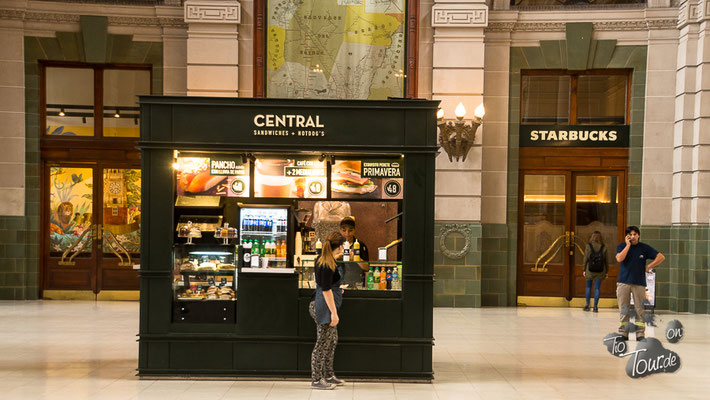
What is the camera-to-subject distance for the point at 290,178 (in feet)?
29.1

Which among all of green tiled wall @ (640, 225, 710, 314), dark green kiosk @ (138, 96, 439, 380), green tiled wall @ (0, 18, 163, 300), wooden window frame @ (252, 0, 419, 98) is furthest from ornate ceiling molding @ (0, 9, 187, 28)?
green tiled wall @ (640, 225, 710, 314)

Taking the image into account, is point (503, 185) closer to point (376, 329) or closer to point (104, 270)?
Result: point (376, 329)

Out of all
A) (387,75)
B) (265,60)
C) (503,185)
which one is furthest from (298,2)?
(503,185)

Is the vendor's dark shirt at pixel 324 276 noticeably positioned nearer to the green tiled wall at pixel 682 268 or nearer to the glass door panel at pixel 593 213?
the glass door panel at pixel 593 213

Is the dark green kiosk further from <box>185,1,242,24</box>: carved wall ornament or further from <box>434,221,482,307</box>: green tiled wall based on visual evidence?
<box>185,1,242,24</box>: carved wall ornament

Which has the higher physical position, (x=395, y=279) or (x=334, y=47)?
(x=334, y=47)

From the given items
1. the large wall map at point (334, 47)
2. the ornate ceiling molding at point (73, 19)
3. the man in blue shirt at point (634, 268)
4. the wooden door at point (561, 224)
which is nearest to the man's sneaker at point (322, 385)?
the man in blue shirt at point (634, 268)

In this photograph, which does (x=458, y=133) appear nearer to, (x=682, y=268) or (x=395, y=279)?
(x=682, y=268)

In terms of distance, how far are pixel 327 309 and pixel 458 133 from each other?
7863 mm

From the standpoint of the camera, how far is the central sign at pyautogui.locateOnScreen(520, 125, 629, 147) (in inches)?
597

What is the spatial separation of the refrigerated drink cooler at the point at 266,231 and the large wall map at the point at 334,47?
6.90 meters

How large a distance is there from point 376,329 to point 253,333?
4.81ft

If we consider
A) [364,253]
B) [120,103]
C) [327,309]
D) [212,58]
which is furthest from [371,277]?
[120,103]

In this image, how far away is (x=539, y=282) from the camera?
1541cm
